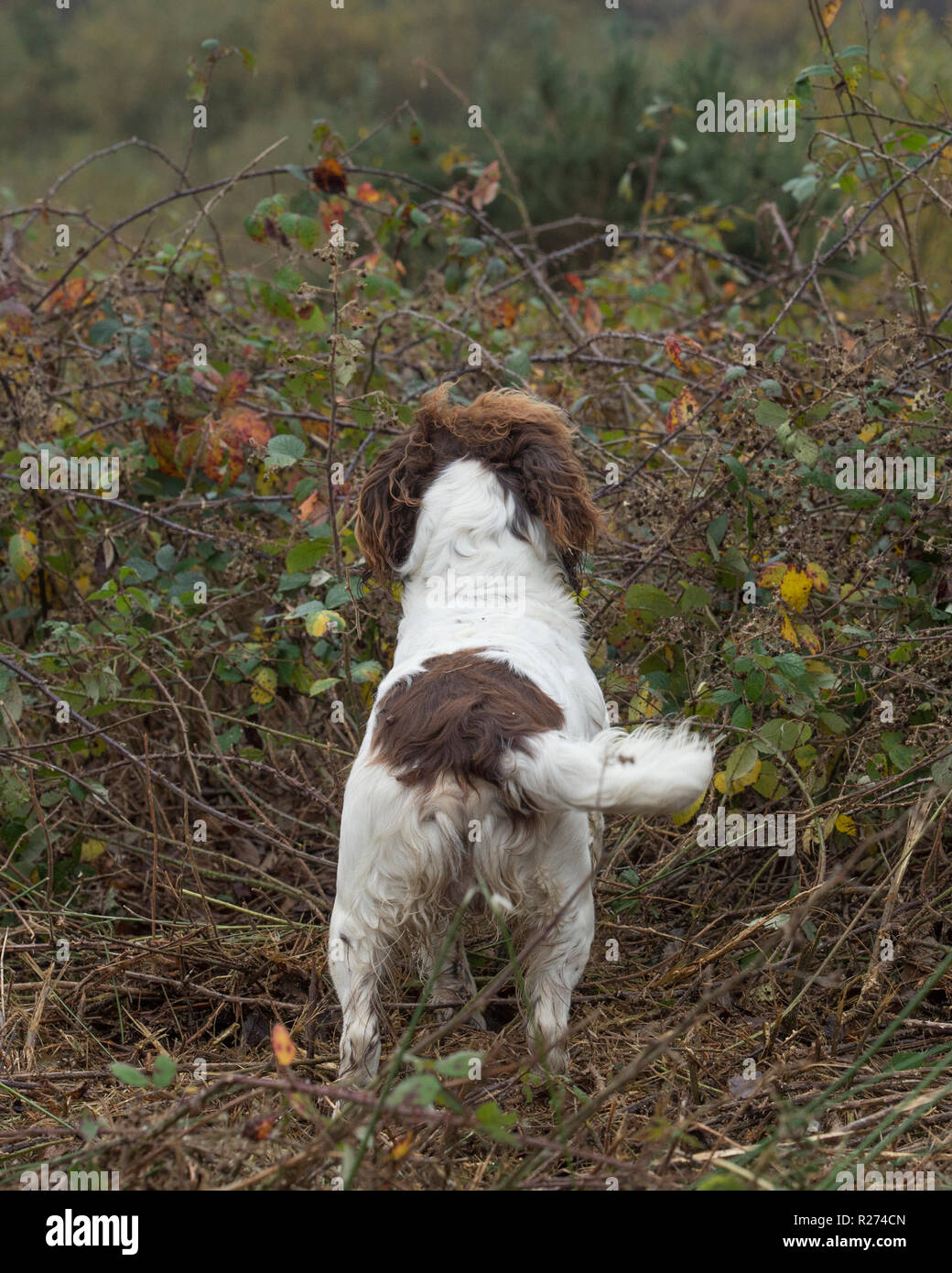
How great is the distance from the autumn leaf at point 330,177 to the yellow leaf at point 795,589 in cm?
245

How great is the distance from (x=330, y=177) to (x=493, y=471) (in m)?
2.01

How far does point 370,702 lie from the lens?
3.73m

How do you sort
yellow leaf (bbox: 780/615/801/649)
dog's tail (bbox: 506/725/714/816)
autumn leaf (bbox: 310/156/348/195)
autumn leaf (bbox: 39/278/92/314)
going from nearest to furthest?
dog's tail (bbox: 506/725/714/816) < yellow leaf (bbox: 780/615/801/649) < autumn leaf (bbox: 310/156/348/195) < autumn leaf (bbox: 39/278/92/314)

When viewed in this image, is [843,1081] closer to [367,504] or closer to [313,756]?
[367,504]

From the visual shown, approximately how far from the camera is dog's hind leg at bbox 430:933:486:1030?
3.11 m

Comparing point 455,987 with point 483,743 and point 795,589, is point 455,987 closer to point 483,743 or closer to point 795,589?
point 483,743

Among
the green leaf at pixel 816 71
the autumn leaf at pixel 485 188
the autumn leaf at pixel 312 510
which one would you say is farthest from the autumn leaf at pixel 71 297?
the green leaf at pixel 816 71

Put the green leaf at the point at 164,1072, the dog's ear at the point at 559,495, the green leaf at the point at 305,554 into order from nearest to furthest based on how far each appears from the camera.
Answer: the green leaf at the point at 164,1072 < the dog's ear at the point at 559,495 < the green leaf at the point at 305,554

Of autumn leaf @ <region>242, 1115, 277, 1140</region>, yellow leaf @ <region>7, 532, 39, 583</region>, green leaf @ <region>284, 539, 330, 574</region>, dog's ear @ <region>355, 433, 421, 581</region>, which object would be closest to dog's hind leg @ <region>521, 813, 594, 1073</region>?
autumn leaf @ <region>242, 1115, 277, 1140</region>

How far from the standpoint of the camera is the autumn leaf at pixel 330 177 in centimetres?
450

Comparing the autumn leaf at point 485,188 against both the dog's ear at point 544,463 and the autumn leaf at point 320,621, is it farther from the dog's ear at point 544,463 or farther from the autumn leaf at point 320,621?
the autumn leaf at point 320,621

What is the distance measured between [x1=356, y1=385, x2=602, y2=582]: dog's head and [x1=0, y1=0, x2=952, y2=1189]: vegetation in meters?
0.25

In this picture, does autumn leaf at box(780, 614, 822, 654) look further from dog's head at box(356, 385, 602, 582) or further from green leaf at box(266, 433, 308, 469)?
green leaf at box(266, 433, 308, 469)

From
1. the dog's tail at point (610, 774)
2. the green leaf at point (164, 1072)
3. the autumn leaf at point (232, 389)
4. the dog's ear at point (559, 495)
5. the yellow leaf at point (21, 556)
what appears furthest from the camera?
the autumn leaf at point (232, 389)
